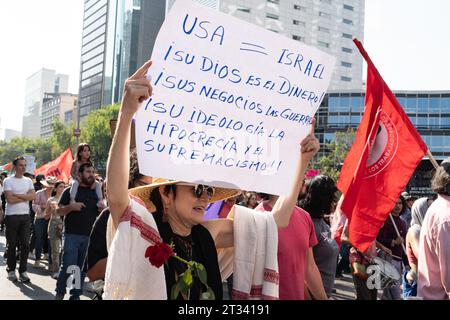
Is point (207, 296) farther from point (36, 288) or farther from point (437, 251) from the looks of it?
point (36, 288)

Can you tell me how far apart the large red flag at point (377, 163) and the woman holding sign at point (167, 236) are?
133cm

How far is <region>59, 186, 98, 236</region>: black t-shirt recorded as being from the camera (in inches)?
247

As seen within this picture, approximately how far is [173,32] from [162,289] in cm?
118

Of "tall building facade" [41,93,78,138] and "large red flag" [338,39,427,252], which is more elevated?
"tall building facade" [41,93,78,138]

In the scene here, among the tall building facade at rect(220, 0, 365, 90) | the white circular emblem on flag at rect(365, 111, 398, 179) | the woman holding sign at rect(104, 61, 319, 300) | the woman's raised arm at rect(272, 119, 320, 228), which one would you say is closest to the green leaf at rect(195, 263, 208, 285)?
the woman holding sign at rect(104, 61, 319, 300)

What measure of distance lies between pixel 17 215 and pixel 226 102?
6658mm

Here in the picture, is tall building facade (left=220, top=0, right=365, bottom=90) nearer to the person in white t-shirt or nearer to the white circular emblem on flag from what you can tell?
the person in white t-shirt

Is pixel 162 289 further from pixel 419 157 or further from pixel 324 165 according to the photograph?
pixel 324 165

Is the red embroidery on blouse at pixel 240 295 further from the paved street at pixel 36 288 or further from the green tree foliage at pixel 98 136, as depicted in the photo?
the green tree foliage at pixel 98 136

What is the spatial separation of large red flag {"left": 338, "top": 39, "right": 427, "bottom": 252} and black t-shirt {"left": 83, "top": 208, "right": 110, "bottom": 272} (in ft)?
5.94

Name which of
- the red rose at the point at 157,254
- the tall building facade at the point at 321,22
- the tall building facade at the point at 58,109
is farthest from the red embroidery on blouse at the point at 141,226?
the tall building facade at the point at 58,109

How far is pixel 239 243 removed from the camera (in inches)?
103

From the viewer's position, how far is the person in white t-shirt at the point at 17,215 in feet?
27.2

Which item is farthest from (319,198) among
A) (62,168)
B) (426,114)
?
(426,114)
